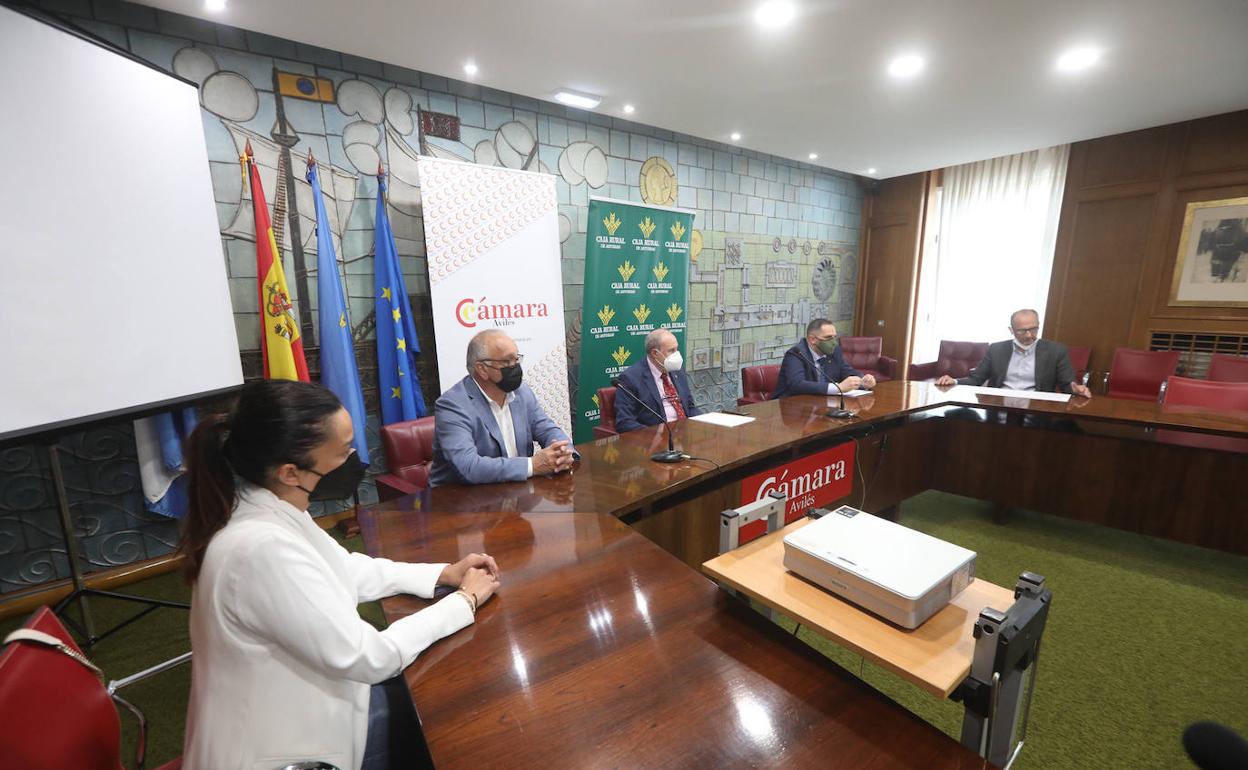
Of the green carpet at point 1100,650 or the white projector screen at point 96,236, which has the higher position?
the white projector screen at point 96,236

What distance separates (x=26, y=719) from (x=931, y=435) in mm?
3818

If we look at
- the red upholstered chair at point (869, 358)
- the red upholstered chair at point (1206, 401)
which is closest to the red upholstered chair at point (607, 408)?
the red upholstered chair at point (1206, 401)

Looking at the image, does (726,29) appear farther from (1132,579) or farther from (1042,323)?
(1042,323)

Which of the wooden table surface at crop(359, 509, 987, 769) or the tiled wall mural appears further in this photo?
the tiled wall mural

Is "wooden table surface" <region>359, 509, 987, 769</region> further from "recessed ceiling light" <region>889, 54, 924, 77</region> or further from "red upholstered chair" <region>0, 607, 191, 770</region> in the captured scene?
"recessed ceiling light" <region>889, 54, 924, 77</region>

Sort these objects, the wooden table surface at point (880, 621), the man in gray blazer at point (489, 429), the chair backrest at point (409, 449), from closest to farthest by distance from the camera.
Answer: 1. the wooden table surface at point (880, 621)
2. the man in gray blazer at point (489, 429)
3. the chair backrest at point (409, 449)

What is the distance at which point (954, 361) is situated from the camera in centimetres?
512

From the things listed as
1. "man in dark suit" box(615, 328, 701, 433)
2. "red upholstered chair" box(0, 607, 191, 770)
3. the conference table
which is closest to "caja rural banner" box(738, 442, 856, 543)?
the conference table

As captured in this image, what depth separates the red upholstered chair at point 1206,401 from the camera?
8.44ft

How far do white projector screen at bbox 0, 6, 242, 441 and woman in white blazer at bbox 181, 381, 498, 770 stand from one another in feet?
4.56

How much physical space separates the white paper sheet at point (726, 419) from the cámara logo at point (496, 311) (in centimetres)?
155

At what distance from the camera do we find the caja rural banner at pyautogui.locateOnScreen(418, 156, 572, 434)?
10.4ft

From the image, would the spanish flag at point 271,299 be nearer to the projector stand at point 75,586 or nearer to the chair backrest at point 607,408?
the projector stand at point 75,586

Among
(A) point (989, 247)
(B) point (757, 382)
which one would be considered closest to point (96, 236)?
(B) point (757, 382)
